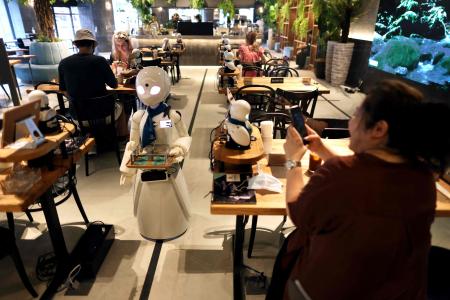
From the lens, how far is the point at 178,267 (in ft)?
6.68

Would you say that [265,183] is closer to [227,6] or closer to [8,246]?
[8,246]

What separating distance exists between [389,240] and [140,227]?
1837 millimetres

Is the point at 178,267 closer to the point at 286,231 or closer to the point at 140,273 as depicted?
the point at 140,273

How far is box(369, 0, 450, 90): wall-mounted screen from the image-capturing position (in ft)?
13.2

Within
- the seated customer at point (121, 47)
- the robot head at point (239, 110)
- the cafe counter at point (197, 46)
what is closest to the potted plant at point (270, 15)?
the cafe counter at point (197, 46)

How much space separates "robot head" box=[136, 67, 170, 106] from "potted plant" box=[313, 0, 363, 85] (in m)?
5.89

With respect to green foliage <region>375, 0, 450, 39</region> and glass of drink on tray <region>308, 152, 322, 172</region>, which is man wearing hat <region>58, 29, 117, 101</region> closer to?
glass of drink on tray <region>308, 152, 322, 172</region>

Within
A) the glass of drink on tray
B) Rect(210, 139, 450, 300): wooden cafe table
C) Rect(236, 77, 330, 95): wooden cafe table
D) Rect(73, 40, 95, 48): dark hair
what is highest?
Rect(73, 40, 95, 48): dark hair

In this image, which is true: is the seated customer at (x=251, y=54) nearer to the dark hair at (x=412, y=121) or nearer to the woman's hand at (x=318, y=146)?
the woman's hand at (x=318, y=146)

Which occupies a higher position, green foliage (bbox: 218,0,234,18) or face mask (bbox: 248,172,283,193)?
green foliage (bbox: 218,0,234,18)

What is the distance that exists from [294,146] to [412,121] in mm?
517

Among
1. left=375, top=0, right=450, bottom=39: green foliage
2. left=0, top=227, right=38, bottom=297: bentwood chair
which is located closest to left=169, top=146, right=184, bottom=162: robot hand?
left=0, top=227, right=38, bottom=297: bentwood chair

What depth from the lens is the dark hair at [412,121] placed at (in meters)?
0.78

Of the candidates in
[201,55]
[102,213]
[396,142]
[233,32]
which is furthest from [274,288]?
[233,32]
